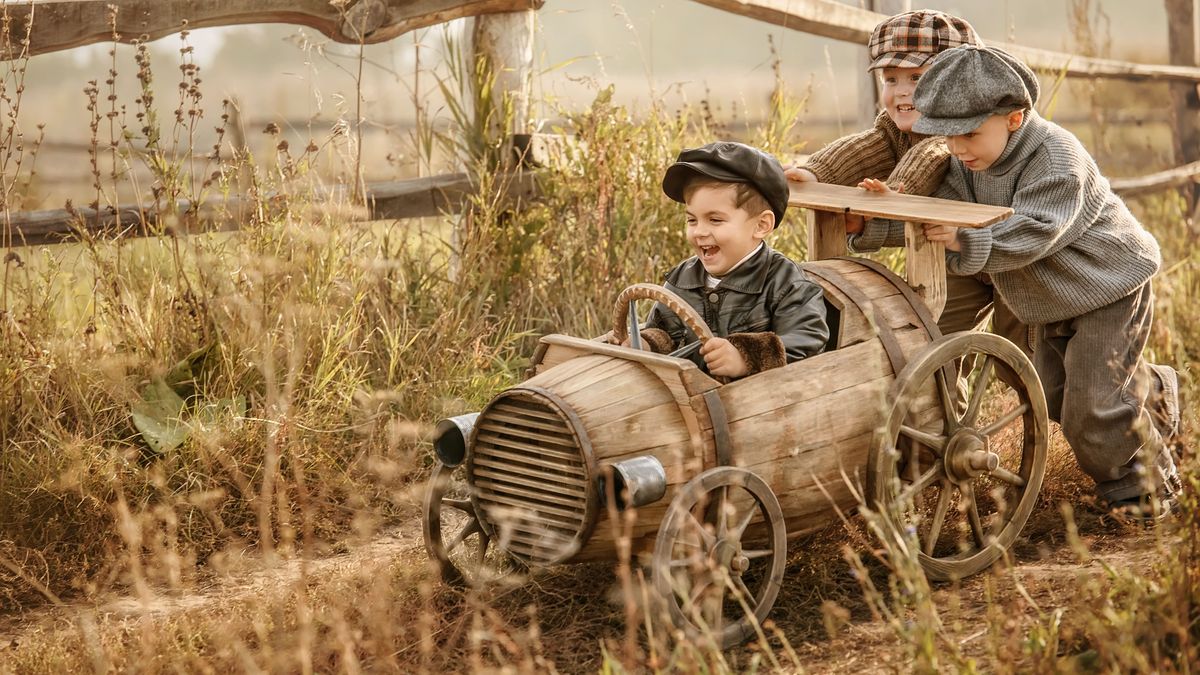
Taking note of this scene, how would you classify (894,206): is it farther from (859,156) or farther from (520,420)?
(520,420)

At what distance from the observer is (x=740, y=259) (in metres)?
3.50

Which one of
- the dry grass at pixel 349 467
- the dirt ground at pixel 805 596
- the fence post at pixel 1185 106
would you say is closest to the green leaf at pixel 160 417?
the dry grass at pixel 349 467

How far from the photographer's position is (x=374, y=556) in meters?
4.03

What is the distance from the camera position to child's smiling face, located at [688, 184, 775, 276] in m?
3.44

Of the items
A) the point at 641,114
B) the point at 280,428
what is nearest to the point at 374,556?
the point at 280,428

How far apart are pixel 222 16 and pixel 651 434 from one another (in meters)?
2.85

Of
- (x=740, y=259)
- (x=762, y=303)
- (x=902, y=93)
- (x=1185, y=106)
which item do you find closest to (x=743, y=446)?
(x=762, y=303)

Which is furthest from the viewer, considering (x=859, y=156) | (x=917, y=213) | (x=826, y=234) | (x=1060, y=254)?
(x=859, y=156)

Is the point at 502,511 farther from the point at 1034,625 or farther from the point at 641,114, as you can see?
the point at 641,114

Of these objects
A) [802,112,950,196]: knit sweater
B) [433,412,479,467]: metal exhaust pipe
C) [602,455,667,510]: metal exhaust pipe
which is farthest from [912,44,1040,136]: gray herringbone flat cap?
[433,412,479,467]: metal exhaust pipe

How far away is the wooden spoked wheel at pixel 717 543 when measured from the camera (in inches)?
116

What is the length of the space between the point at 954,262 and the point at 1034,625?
1270 millimetres

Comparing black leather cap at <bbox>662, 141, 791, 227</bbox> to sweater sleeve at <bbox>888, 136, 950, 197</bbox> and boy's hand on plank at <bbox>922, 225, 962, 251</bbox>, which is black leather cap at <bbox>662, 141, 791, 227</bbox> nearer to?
boy's hand on plank at <bbox>922, 225, 962, 251</bbox>

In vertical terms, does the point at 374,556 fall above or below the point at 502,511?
below
